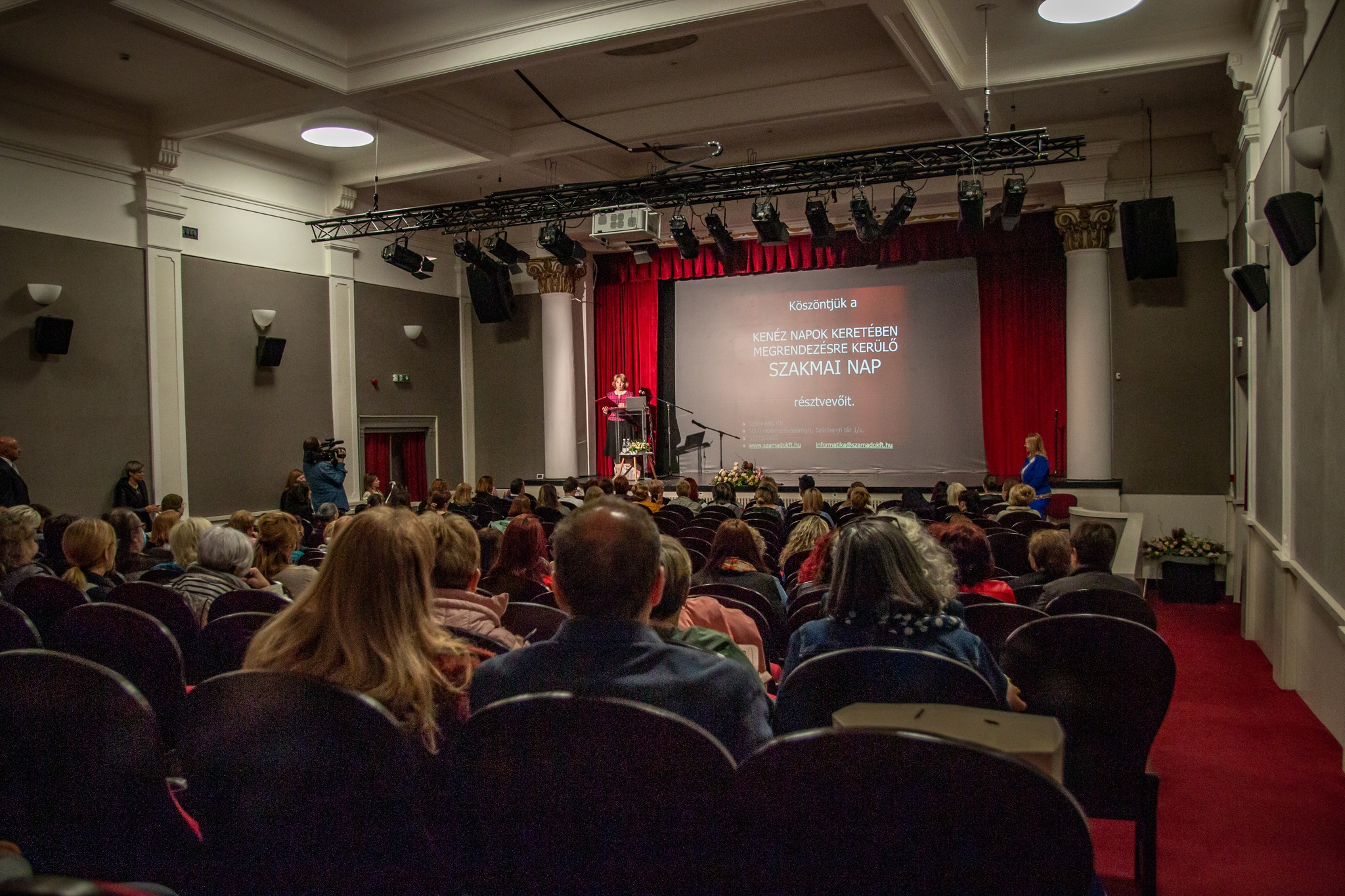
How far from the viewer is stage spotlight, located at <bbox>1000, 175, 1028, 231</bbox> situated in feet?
27.1

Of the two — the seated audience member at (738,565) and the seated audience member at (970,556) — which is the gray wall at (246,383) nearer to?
the seated audience member at (738,565)

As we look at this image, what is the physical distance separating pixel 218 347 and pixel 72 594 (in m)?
7.46

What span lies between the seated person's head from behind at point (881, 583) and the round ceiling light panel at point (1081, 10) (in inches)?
253

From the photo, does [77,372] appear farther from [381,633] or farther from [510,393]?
[381,633]

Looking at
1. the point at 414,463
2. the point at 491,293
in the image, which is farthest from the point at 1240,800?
the point at 414,463

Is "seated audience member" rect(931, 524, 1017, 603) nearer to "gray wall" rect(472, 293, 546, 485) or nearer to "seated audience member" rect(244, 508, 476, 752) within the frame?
"seated audience member" rect(244, 508, 476, 752)

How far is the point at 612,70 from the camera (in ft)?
28.7

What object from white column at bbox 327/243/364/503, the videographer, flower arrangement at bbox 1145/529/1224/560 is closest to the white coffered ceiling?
white column at bbox 327/243/364/503

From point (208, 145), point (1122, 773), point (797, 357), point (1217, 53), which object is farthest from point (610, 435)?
point (1122, 773)

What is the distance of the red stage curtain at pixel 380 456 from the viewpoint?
39.4 feet

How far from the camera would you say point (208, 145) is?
32.0 ft

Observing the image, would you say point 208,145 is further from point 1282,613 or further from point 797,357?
point 1282,613

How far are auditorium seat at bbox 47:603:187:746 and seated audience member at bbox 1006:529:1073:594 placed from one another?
305cm

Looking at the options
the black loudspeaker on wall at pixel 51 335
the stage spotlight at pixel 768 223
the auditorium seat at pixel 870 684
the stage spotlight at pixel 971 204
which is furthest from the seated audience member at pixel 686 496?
the auditorium seat at pixel 870 684
